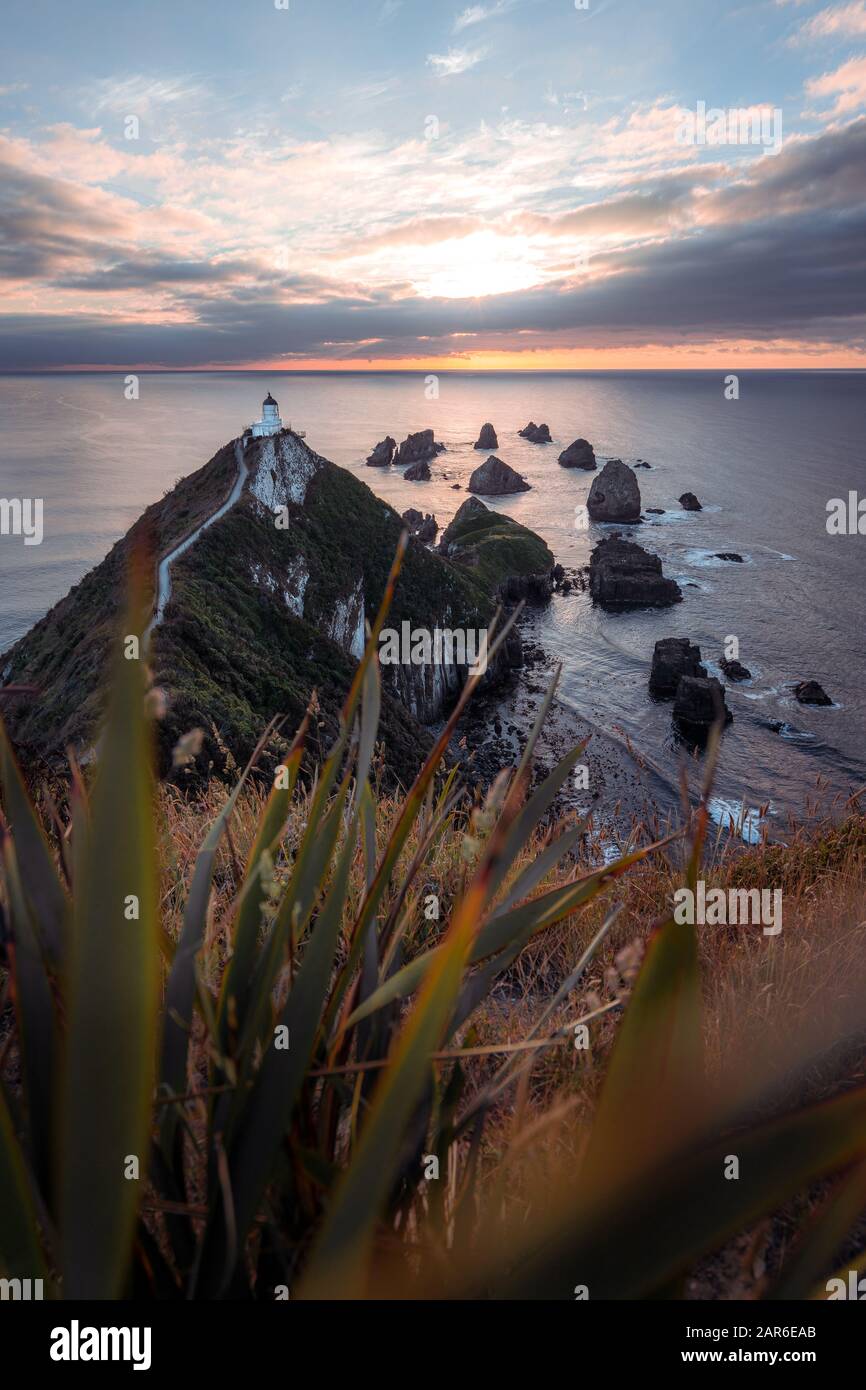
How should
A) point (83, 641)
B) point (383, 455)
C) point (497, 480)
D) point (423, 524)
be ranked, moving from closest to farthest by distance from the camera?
point (83, 641), point (423, 524), point (497, 480), point (383, 455)

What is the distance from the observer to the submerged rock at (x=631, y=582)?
61719 millimetres

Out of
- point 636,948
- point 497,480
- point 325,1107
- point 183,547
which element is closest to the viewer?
point 636,948

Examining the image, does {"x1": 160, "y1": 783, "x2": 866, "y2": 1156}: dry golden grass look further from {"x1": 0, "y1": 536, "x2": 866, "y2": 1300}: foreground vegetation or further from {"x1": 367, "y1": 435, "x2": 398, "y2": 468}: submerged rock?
{"x1": 367, "y1": 435, "x2": 398, "y2": 468}: submerged rock

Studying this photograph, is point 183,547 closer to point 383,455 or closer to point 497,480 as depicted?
point 497,480

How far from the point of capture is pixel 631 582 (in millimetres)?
61906

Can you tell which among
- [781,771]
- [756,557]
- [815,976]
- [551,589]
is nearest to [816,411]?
[756,557]

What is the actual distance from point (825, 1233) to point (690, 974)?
1.22 ft

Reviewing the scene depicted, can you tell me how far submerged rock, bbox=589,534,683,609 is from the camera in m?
61.7

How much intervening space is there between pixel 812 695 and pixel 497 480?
77.4m

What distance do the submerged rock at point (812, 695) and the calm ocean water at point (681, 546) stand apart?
549mm

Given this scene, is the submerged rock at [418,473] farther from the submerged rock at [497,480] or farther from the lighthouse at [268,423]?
the lighthouse at [268,423]

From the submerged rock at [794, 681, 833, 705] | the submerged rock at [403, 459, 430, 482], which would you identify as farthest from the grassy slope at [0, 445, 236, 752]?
the submerged rock at [403, 459, 430, 482]

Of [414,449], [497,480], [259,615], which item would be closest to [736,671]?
[259,615]

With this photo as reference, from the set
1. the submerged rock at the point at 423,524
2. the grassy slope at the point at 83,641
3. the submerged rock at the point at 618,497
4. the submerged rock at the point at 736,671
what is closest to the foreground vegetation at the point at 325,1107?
the grassy slope at the point at 83,641
